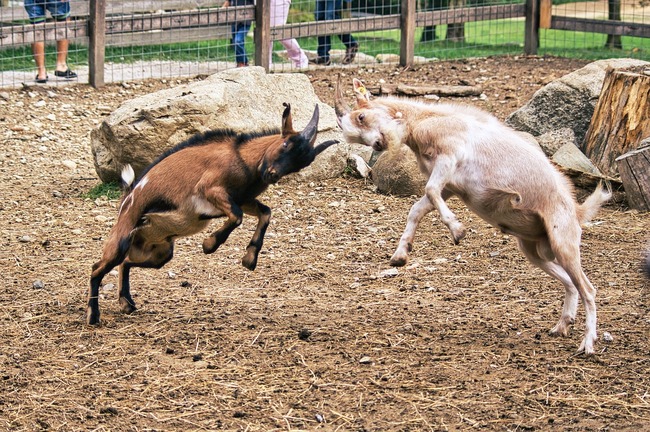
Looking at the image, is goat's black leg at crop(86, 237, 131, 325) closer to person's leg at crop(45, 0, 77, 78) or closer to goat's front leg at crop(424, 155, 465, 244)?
goat's front leg at crop(424, 155, 465, 244)

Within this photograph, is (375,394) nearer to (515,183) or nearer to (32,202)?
(515,183)

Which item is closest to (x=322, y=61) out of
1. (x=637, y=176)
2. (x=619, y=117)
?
(x=619, y=117)

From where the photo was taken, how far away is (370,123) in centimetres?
593

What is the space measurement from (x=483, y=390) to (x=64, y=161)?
6.70 metres

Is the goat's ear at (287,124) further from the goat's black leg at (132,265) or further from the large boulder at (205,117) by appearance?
the large boulder at (205,117)

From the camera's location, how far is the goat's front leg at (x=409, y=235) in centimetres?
562

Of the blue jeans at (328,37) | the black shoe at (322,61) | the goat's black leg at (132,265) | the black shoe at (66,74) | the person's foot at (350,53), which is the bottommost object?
the goat's black leg at (132,265)

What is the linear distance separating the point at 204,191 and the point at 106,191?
3781 millimetres

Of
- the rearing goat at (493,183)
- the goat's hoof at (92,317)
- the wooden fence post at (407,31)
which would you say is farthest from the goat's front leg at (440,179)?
the wooden fence post at (407,31)

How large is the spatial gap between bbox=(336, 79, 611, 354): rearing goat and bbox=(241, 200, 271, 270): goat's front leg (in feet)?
2.29

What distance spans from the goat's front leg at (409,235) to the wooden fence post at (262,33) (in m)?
8.15

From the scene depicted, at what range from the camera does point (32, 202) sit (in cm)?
912

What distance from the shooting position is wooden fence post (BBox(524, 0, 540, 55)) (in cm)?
1683

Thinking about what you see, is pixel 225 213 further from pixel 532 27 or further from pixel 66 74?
pixel 532 27
